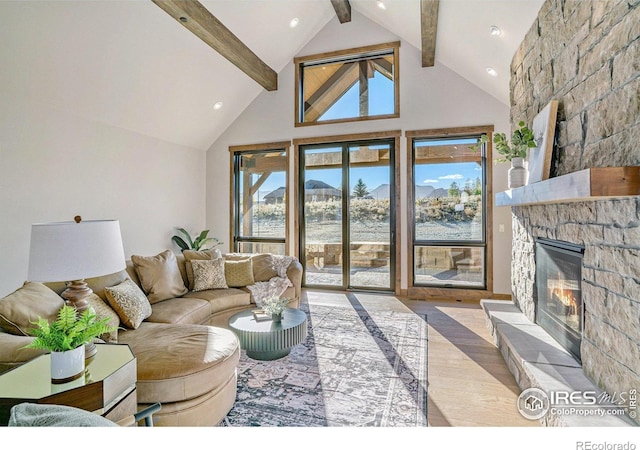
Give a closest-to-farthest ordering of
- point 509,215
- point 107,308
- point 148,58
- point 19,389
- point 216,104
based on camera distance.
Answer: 1. point 19,389
2. point 107,308
3. point 148,58
4. point 509,215
5. point 216,104

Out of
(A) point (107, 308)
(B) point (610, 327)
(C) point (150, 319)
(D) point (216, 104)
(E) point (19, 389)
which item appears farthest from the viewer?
(D) point (216, 104)

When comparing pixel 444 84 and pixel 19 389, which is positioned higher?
pixel 444 84

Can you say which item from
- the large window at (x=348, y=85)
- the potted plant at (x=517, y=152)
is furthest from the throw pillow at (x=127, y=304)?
the large window at (x=348, y=85)

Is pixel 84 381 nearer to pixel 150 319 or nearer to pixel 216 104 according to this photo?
pixel 150 319

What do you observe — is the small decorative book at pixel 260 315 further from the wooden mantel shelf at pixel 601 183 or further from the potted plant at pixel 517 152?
the potted plant at pixel 517 152

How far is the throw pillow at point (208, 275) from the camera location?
12.3 feet

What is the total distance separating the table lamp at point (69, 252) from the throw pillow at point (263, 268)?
2.36 meters

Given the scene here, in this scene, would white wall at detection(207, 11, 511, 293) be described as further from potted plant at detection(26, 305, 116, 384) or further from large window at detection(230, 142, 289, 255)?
potted plant at detection(26, 305, 116, 384)

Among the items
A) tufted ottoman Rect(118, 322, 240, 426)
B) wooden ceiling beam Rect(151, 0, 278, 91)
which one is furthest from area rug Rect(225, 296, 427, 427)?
wooden ceiling beam Rect(151, 0, 278, 91)

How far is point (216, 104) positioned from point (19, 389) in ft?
16.6

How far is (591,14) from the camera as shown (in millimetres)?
2088

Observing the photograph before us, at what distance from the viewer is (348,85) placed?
571 cm

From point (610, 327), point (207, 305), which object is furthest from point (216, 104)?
point (610, 327)

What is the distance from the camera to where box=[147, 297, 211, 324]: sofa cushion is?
9.42 ft
